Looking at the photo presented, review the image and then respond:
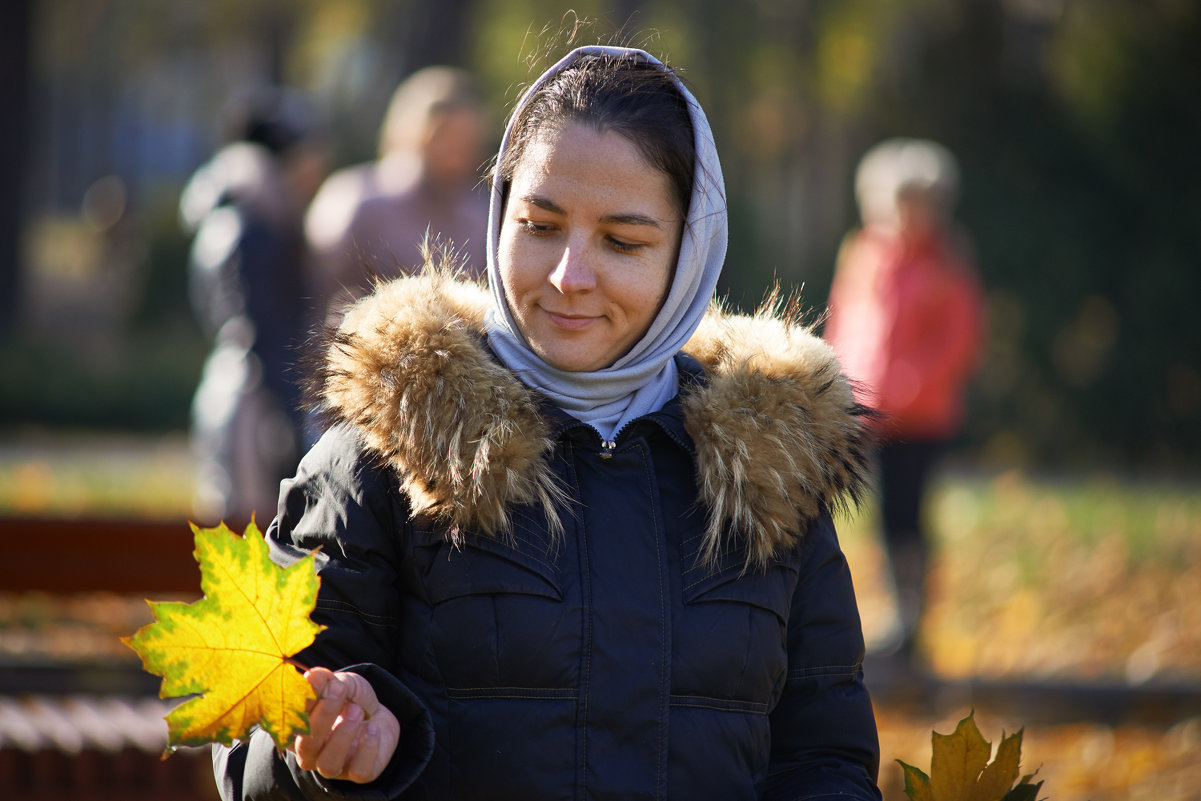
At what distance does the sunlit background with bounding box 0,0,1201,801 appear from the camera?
6.65m

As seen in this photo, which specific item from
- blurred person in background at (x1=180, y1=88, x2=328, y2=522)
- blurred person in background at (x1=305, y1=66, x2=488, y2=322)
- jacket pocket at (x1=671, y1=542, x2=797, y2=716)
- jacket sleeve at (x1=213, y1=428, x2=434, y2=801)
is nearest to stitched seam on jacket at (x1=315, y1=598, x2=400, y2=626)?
jacket sleeve at (x1=213, y1=428, x2=434, y2=801)

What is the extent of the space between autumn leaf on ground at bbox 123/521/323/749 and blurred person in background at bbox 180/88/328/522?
3757mm

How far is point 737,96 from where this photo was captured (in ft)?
70.5

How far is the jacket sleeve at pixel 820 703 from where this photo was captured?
6.73ft

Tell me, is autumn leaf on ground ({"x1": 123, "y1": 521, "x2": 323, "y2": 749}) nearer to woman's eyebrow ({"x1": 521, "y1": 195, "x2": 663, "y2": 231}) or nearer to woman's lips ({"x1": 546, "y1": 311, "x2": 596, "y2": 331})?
woman's lips ({"x1": 546, "y1": 311, "x2": 596, "y2": 331})

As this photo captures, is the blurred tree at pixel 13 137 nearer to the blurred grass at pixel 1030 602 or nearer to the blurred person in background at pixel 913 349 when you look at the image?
the blurred grass at pixel 1030 602

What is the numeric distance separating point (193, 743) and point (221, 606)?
18cm

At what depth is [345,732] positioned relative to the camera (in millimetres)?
1695

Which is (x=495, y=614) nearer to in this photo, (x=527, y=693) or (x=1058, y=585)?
(x=527, y=693)

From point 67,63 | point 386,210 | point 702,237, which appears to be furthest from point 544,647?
point 67,63

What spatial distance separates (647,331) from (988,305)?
1146 centimetres

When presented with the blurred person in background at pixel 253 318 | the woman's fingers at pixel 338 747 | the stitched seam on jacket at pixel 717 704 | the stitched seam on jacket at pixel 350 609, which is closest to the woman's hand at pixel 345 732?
the woman's fingers at pixel 338 747

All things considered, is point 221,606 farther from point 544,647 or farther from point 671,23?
point 671,23

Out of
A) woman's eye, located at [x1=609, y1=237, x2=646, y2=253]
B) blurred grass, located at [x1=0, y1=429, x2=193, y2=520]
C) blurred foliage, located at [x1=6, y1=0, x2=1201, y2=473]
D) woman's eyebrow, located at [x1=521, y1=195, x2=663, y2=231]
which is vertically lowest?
woman's eye, located at [x1=609, y1=237, x2=646, y2=253]
